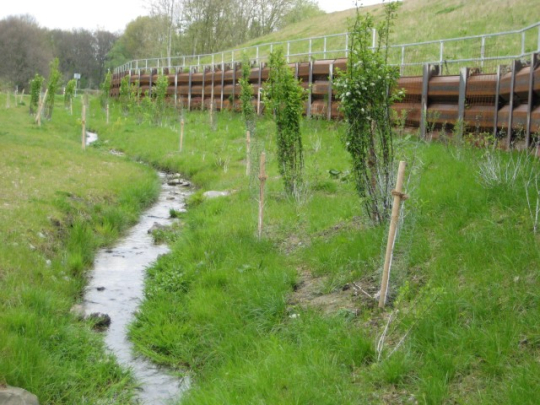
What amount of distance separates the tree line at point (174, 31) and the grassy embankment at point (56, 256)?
33.2 meters

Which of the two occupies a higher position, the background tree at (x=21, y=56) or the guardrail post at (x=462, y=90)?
the background tree at (x=21, y=56)

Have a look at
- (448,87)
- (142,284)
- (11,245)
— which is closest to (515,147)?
(448,87)

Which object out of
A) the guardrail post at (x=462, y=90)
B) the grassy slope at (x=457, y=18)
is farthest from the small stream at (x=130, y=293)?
the grassy slope at (x=457, y=18)

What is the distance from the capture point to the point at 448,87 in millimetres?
15906

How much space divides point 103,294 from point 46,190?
4707mm

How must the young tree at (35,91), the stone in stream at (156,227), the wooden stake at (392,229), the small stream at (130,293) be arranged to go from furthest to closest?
the young tree at (35,91), the stone in stream at (156,227), the small stream at (130,293), the wooden stake at (392,229)

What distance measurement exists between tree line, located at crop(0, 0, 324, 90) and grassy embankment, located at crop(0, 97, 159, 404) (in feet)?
109

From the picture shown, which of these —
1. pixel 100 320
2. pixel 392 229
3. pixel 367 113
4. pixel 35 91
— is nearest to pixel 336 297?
pixel 392 229

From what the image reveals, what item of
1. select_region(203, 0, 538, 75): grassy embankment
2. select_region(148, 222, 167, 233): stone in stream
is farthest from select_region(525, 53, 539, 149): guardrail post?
select_region(203, 0, 538, 75): grassy embankment

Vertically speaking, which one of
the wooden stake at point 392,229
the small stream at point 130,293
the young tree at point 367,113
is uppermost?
the young tree at point 367,113

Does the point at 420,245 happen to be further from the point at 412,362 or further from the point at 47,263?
the point at 47,263

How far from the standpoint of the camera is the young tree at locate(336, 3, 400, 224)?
8.56 metres

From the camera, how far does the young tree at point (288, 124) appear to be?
38.9 feet

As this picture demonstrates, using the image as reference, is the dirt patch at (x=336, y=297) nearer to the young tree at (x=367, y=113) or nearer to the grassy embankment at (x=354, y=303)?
the grassy embankment at (x=354, y=303)
